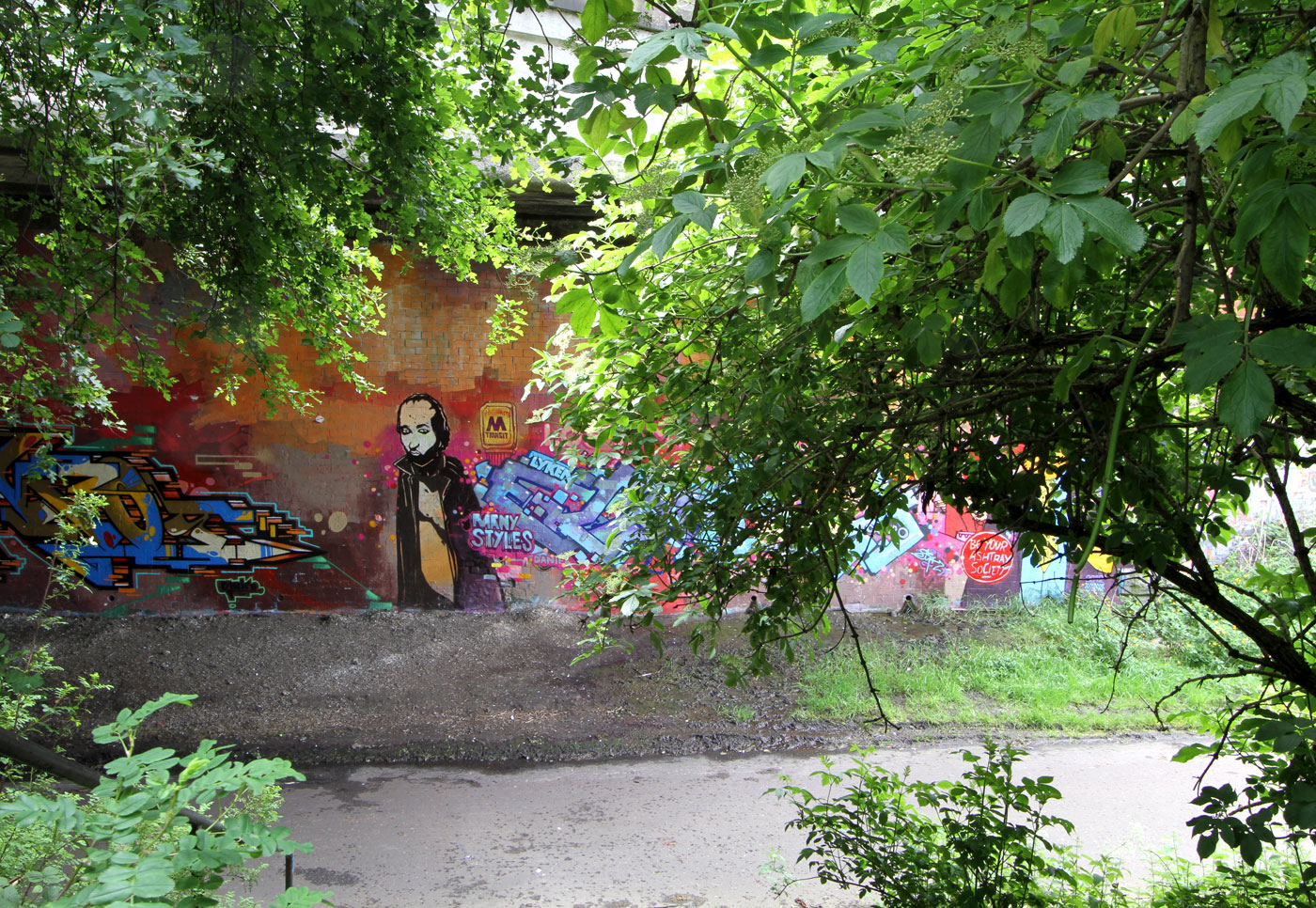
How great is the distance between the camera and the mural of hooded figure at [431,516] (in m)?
8.50

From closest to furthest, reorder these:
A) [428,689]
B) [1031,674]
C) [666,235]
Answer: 1. [666,235]
2. [428,689]
3. [1031,674]

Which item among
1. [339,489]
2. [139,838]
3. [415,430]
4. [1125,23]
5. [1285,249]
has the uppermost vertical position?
[415,430]

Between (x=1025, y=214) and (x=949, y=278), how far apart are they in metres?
0.87

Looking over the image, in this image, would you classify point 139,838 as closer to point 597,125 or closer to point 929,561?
point 597,125

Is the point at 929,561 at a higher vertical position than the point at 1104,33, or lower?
lower

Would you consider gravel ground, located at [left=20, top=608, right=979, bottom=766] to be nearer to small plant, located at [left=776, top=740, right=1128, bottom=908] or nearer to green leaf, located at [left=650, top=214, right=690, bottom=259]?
small plant, located at [left=776, top=740, right=1128, bottom=908]

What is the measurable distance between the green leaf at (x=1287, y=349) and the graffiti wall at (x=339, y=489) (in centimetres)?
729

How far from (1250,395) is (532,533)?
8008 millimetres

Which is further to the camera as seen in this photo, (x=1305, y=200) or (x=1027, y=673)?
(x=1027, y=673)

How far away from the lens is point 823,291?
3.56 feet

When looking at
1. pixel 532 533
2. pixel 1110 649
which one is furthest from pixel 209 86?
pixel 1110 649

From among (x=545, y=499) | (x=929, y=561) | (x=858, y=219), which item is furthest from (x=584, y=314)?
(x=929, y=561)

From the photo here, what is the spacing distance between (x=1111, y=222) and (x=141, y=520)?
9488mm

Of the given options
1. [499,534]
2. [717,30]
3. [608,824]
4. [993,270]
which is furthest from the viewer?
[499,534]
